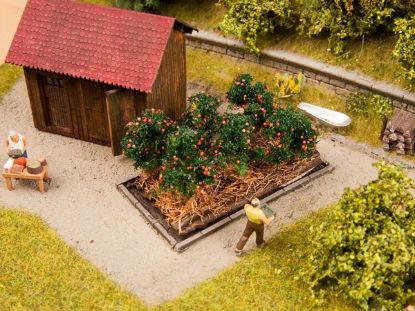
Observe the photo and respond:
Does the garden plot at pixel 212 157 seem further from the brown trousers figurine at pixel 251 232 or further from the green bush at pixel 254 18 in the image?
the green bush at pixel 254 18

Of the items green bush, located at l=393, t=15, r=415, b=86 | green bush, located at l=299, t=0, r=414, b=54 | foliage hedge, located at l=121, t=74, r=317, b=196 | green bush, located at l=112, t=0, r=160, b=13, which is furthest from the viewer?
green bush, located at l=112, t=0, r=160, b=13

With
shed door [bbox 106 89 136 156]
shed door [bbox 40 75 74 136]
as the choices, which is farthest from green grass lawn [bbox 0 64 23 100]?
shed door [bbox 106 89 136 156]

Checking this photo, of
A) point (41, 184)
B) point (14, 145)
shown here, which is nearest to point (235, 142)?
point (41, 184)

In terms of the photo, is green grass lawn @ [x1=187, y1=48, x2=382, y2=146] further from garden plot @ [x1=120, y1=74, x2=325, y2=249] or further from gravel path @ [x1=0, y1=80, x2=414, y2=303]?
garden plot @ [x1=120, y1=74, x2=325, y2=249]

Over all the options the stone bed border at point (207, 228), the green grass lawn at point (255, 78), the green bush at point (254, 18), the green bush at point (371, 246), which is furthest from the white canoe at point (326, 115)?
the green bush at point (371, 246)

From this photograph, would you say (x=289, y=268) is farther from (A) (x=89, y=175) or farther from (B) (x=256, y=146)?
(A) (x=89, y=175)

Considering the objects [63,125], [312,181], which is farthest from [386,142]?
[63,125]

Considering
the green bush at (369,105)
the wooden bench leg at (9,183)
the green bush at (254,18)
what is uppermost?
the green bush at (254,18)
